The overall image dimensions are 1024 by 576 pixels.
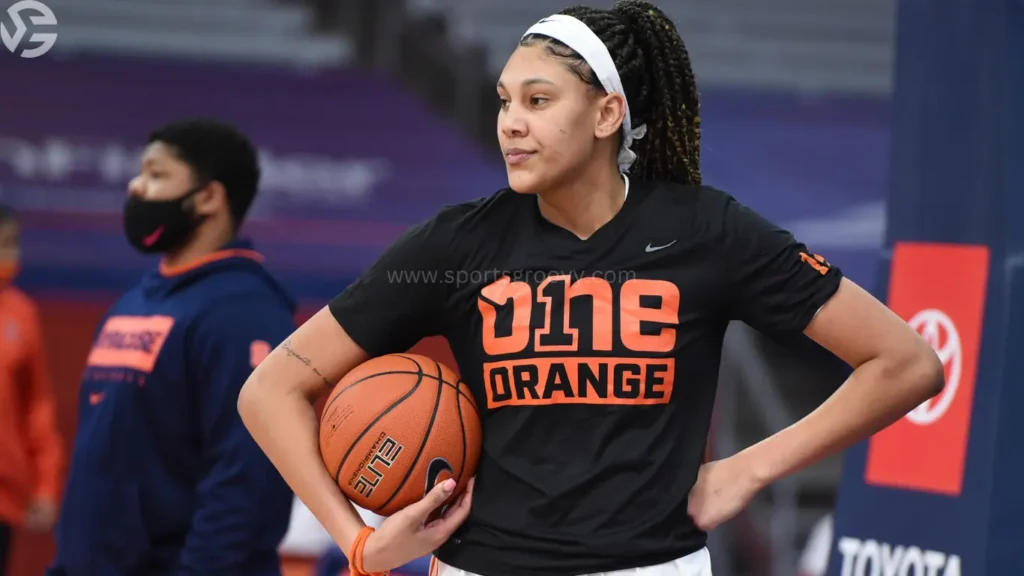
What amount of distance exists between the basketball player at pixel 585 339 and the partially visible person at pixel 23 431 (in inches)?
163

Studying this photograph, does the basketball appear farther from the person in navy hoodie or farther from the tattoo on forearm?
the person in navy hoodie

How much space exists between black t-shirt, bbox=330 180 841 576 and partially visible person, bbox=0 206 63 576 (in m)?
4.30

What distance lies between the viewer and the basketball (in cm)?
252

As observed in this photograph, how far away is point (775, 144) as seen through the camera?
9.44 meters

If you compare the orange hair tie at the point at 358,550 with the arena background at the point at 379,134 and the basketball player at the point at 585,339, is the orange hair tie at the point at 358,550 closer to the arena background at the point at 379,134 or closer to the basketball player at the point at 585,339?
the basketball player at the point at 585,339

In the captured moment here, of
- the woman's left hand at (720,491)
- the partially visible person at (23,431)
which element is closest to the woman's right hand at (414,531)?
the woman's left hand at (720,491)

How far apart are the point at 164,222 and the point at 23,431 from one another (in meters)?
2.88

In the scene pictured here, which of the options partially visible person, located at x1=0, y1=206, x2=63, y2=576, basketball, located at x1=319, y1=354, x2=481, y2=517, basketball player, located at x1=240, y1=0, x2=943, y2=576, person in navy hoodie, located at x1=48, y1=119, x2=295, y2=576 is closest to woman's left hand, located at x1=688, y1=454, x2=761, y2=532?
basketball player, located at x1=240, y1=0, x2=943, y2=576

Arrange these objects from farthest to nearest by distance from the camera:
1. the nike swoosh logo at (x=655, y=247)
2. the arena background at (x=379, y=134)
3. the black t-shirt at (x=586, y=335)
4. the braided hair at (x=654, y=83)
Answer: the arena background at (x=379, y=134) < the braided hair at (x=654, y=83) < the nike swoosh logo at (x=655, y=247) < the black t-shirt at (x=586, y=335)

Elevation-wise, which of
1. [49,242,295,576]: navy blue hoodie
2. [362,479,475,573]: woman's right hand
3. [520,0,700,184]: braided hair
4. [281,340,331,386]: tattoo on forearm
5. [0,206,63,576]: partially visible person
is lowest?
[0,206,63,576]: partially visible person

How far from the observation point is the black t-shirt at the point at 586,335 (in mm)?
2439

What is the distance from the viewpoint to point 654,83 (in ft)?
8.91

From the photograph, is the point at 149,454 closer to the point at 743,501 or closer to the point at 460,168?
the point at 743,501

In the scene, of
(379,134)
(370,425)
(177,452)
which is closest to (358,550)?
(370,425)
